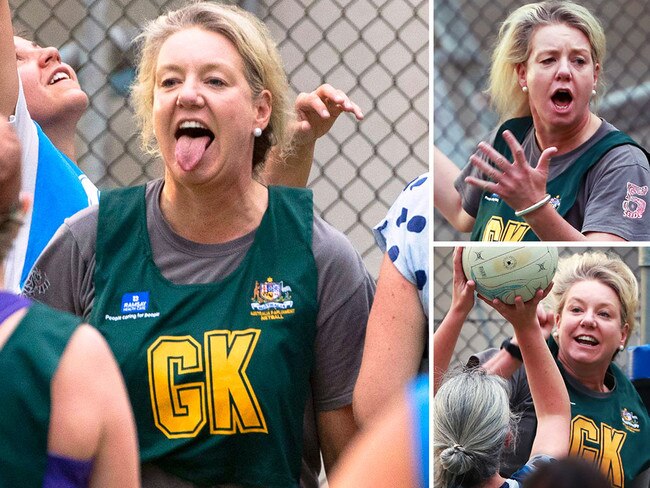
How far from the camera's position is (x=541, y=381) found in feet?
6.72

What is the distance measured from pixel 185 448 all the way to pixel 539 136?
897 millimetres

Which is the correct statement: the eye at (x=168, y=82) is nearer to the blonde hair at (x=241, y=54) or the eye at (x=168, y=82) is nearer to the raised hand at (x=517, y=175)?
the blonde hair at (x=241, y=54)

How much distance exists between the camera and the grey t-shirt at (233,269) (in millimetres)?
2229

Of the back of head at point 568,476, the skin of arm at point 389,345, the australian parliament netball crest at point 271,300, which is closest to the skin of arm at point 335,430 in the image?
the skin of arm at point 389,345

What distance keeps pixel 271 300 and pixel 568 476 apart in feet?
3.66

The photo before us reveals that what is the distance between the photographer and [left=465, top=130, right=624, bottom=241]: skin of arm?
2.01 meters

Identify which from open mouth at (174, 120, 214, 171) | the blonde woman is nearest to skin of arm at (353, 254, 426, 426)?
the blonde woman

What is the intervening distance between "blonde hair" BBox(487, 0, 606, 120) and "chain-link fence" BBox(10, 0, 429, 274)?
8.06ft

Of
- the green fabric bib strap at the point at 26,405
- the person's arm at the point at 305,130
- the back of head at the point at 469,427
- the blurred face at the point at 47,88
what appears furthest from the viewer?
the blurred face at the point at 47,88

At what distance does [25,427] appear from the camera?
1.46m

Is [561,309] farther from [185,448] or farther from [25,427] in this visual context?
[25,427]

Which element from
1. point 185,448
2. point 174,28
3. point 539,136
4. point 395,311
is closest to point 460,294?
point 395,311

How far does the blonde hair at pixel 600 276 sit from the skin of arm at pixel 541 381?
0.04 metres

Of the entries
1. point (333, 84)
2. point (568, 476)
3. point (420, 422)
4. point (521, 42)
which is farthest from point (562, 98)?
point (333, 84)
